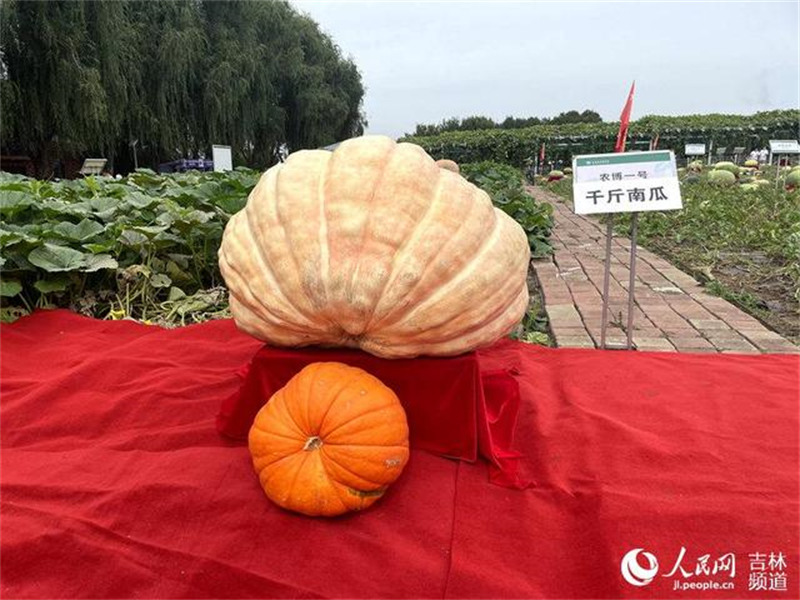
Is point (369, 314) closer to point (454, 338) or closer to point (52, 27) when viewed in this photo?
point (454, 338)

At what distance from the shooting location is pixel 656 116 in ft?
90.8

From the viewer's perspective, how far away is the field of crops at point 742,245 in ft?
13.6

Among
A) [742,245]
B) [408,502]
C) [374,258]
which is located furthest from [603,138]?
[408,502]

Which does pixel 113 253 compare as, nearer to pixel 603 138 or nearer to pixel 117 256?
pixel 117 256

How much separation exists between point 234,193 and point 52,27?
41.4 feet

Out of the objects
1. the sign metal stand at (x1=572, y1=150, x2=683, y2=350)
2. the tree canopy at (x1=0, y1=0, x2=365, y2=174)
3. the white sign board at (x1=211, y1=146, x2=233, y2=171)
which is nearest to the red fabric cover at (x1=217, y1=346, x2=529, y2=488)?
the sign metal stand at (x1=572, y1=150, x2=683, y2=350)

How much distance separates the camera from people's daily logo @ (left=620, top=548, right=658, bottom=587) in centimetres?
146

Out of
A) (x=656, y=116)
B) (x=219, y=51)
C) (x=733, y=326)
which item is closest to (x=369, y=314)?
(x=733, y=326)

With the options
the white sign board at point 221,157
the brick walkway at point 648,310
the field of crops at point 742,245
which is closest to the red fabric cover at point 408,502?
the brick walkway at point 648,310

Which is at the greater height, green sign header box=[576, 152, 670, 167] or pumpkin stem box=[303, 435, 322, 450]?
green sign header box=[576, 152, 670, 167]

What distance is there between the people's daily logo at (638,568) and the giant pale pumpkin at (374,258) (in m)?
0.73

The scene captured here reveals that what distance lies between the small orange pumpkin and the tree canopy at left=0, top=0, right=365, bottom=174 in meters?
15.8

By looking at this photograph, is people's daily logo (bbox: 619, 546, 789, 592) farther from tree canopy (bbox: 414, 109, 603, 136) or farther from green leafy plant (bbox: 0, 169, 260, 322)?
tree canopy (bbox: 414, 109, 603, 136)

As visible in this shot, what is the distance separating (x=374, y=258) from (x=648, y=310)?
290 cm
